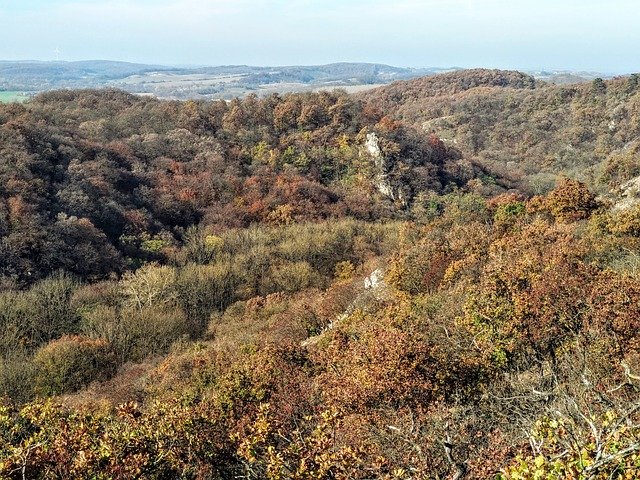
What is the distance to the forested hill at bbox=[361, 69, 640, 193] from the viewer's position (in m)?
99.1

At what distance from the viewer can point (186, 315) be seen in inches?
1656

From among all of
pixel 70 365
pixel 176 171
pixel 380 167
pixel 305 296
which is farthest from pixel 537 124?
pixel 70 365

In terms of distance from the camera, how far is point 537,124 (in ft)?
401

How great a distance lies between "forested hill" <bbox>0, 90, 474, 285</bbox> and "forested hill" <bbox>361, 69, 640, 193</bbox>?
2562cm

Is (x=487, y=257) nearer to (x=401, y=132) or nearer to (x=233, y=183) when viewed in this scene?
(x=233, y=183)

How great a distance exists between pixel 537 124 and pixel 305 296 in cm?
9843

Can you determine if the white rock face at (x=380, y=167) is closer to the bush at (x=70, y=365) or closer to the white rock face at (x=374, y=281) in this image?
the white rock face at (x=374, y=281)

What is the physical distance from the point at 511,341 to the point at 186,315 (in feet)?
104

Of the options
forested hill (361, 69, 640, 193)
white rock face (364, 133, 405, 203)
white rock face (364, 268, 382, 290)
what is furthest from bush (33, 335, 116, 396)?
forested hill (361, 69, 640, 193)

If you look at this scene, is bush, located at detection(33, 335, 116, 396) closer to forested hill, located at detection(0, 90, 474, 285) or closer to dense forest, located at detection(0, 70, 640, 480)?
dense forest, located at detection(0, 70, 640, 480)

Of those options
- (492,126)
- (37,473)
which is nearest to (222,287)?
(37,473)

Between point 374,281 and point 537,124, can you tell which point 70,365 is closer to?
point 374,281

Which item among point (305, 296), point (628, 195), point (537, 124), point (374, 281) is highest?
point (537, 124)

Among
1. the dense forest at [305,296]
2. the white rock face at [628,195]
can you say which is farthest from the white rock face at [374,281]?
the white rock face at [628,195]
